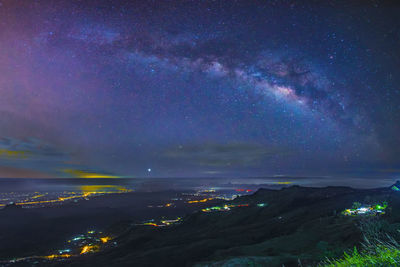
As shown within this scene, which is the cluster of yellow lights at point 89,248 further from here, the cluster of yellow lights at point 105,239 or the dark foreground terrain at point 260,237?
the dark foreground terrain at point 260,237

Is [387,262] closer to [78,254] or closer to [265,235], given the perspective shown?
[265,235]

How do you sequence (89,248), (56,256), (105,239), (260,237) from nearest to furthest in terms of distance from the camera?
(260,237) < (56,256) < (89,248) < (105,239)

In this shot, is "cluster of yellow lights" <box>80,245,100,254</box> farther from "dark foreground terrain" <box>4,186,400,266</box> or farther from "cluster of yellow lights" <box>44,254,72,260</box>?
Answer: "dark foreground terrain" <box>4,186,400,266</box>

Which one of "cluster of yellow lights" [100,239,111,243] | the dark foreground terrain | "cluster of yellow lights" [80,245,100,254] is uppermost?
the dark foreground terrain

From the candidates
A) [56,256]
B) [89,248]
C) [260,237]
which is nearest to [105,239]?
[89,248]

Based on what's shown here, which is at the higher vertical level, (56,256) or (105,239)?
(56,256)

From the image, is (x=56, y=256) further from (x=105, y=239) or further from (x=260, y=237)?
(x=260, y=237)

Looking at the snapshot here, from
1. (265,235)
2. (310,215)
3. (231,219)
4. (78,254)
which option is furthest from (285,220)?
(78,254)

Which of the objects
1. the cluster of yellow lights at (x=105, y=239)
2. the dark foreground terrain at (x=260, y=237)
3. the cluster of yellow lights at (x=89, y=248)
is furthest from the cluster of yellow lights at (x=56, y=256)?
the cluster of yellow lights at (x=105, y=239)

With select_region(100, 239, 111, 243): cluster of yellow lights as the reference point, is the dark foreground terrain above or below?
above

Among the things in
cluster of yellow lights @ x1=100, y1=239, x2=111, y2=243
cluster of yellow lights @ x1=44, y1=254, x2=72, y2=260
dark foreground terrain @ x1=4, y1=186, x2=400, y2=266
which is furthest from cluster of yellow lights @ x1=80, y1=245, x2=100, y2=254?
dark foreground terrain @ x1=4, y1=186, x2=400, y2=266
